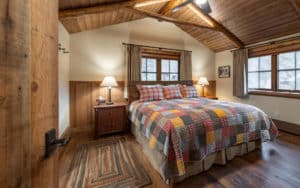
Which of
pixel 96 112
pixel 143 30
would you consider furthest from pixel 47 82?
pixel 143 30

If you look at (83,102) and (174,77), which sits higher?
(174,77)

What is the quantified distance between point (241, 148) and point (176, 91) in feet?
5.88

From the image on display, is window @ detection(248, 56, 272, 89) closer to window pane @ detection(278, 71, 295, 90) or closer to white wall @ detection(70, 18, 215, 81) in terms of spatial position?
window pane @ detection(278, 71, 295, 90)

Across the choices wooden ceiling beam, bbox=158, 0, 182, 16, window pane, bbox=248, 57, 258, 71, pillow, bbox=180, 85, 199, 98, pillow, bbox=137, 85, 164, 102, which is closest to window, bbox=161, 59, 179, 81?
pillow, bbox=180, 85, 199, 98

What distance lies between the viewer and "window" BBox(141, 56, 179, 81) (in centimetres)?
432

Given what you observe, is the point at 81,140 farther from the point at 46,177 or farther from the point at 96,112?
the point at 46,177

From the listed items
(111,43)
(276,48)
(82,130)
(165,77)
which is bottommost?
(82,130)

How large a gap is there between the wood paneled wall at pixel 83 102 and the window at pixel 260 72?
13.5 ft

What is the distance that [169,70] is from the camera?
464cm

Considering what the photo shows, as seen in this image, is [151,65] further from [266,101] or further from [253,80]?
[266,101]

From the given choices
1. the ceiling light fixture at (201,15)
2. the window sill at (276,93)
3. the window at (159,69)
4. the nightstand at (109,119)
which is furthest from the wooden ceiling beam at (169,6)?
the window sill at (276,93)

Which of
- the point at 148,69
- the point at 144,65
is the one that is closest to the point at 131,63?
the point at 144,65

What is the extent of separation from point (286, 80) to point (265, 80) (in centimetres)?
48

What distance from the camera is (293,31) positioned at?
3328mm
